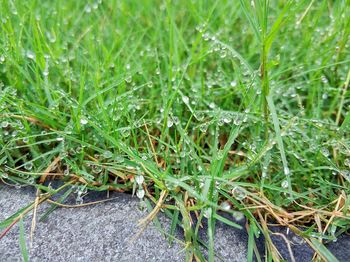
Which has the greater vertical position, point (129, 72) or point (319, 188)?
point (129, 72)

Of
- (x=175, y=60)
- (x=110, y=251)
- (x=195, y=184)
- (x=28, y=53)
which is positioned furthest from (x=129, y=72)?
(x=110, y=251)

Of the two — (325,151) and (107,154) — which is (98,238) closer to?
(107,154)

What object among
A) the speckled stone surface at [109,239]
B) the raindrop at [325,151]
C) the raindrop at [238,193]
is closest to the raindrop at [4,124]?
the speckled stone surface at [109,239]

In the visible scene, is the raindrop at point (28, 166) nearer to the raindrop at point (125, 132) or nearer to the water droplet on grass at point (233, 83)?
the raindrop at point (125, 132)

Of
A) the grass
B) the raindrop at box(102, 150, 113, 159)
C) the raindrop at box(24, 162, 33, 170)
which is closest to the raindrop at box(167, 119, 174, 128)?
the grass

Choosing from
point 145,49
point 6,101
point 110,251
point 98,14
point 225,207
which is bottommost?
point 110,251

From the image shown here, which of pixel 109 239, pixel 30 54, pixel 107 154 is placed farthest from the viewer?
pixel 30 54

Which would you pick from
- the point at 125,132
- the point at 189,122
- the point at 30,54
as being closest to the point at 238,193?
the point at 189,122

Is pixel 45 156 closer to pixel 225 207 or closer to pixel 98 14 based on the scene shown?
pixel 225 207
